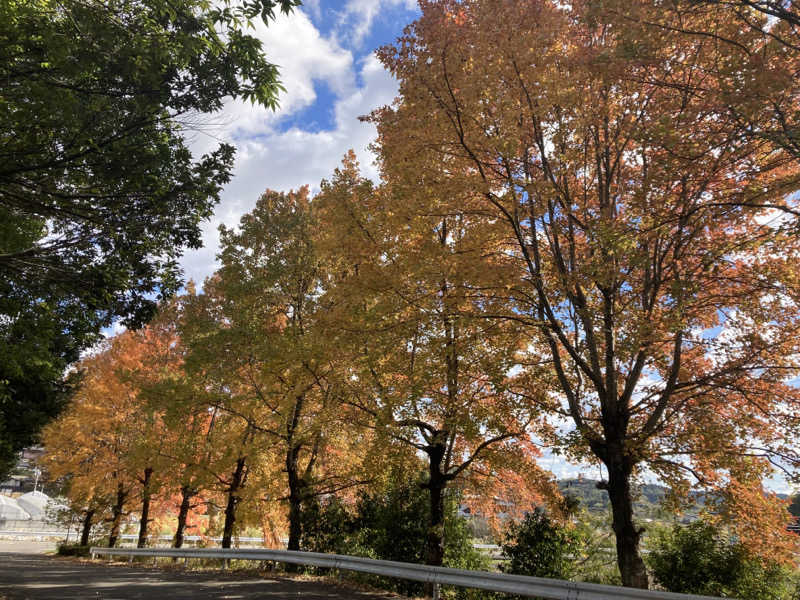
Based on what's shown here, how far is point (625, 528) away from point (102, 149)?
10631mm

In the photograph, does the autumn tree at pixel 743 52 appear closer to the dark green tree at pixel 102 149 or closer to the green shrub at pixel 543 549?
the dark green tree at pixel 102 149

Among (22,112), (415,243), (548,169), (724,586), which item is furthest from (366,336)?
(724,586)

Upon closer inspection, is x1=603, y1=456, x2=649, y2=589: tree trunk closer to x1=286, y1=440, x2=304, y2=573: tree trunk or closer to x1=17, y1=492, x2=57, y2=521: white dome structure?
x1=286, y1=440, x2=304, y2=573: tree trunk

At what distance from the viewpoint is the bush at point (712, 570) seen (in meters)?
10.1

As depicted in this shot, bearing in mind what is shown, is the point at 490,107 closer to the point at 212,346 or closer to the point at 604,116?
the point at 604,116

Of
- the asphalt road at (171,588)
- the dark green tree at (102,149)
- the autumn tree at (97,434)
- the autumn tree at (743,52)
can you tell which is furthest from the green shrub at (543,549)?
the autumn tree at (97,434)

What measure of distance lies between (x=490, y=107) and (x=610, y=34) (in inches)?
112

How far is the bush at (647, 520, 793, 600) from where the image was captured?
10.1 m

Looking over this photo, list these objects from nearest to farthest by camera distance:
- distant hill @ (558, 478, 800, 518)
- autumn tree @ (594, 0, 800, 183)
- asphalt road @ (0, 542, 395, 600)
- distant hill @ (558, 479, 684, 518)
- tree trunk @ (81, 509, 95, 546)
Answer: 1. autumn tree @ (594, 0, 800, 183)
2. asphalt road @ (0, 542, 395, 600)
3. distant hill @ (558, 478, 800, 518)
4. distant hill @ (558, 479, 684, 518)
5. tree trunk @ (81, 509, 95, 546)

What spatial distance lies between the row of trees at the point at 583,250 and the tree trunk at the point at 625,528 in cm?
3

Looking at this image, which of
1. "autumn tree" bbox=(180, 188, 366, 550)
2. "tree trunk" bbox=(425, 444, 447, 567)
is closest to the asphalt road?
"tree trunk" bbox=(425, 444, 447, 567)

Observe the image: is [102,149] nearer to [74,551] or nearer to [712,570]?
[712,570]

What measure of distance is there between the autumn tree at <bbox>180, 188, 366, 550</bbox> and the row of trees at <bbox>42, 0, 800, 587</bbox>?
2.46m

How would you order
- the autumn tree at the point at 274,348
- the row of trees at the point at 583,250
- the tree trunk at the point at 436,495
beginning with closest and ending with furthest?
the row of trees at the point at 583,250
the tree trunk at the point at 436,495
the autumn tree at the point at 274,348
